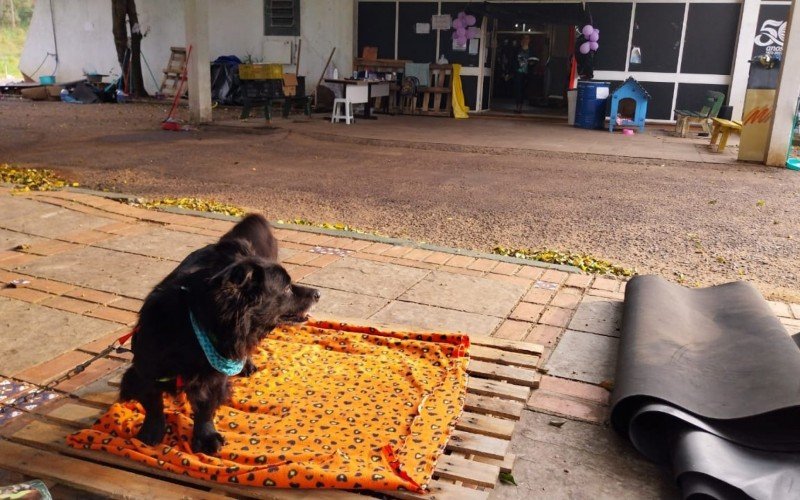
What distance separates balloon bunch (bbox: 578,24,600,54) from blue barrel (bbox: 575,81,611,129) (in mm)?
964

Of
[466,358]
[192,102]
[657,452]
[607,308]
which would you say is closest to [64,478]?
[466,358]

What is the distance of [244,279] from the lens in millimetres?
2111

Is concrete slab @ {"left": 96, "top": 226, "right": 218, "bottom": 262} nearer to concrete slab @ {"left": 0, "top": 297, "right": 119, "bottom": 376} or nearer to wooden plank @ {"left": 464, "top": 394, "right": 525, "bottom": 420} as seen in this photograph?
concrete slab @ {"left": 0, "top": 297, "right": 119, "bottom": 376}

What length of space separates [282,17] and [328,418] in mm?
16913

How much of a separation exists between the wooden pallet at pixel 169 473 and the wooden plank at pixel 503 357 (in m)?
0.14

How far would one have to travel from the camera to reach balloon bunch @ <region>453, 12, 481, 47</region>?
642 inches

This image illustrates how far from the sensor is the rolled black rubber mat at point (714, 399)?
7.21 ft

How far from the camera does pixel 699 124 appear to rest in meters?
15.7

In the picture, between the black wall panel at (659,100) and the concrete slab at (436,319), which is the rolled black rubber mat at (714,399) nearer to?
the concrete slab at (436,319)

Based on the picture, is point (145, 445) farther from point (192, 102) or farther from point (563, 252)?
Result: point (192, 102)

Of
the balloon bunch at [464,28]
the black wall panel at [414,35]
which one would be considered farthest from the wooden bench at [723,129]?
the black wall panel at [414,35]

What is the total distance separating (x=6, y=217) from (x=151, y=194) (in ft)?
5.99

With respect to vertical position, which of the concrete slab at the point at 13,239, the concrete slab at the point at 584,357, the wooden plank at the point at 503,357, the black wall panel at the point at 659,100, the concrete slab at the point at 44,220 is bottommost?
the concrete slab at the point at 584,357

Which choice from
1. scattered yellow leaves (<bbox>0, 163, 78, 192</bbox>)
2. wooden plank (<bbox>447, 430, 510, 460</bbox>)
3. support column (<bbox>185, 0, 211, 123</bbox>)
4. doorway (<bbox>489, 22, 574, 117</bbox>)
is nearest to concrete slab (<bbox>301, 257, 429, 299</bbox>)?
wooden plank (<bbox>447, 430, 510, 460</bbox>)
